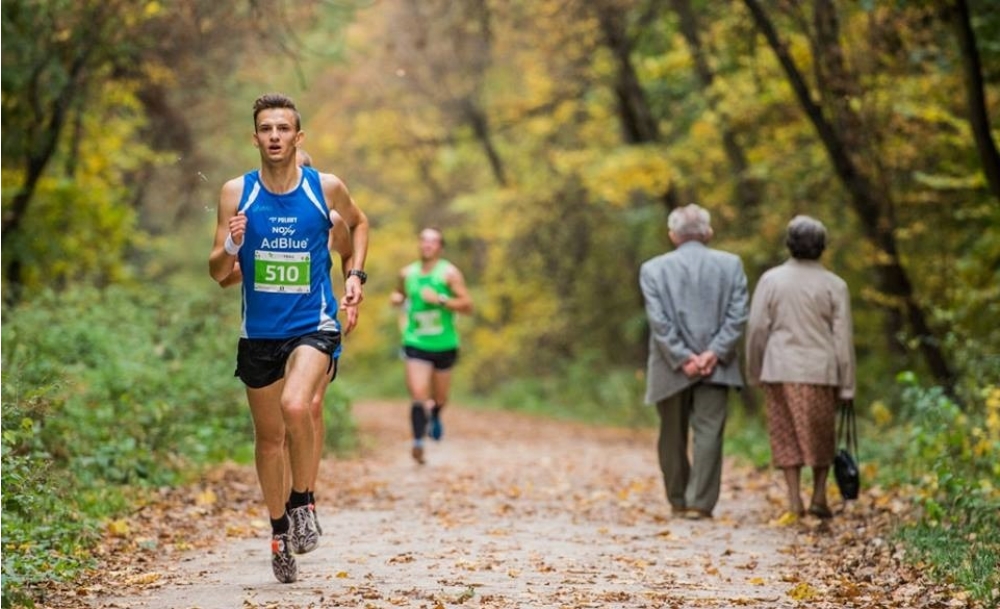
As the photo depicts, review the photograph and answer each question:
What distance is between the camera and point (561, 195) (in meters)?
27.2

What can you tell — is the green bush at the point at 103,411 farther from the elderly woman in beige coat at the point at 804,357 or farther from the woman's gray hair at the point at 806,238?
the woman's gray hair at the point at 806,238

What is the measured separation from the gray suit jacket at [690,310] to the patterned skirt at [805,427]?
0.48 m

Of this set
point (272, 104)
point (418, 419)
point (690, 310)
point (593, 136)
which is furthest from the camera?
point (593, 136)

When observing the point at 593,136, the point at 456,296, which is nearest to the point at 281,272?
the point at 456,296

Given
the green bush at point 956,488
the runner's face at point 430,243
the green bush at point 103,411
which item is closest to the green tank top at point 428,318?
the runner's face at point 430,243

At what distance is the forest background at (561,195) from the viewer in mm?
10883

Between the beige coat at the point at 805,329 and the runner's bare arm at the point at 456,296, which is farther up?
the runner's bare arm at the point at 456,296

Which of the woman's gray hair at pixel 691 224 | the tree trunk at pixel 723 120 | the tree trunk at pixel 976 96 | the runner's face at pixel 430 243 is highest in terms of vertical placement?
the tree trunk at pixel 723 120

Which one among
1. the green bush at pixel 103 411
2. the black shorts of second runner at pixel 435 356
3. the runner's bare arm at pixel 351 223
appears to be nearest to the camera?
the runner's bare arm at pixel 351 223

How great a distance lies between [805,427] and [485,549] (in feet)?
9.71

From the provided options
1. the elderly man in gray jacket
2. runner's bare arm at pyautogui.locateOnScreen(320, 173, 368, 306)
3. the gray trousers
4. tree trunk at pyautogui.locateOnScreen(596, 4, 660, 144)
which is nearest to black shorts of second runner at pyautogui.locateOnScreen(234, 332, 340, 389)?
runner's bare arm at pyautogui.locateOnScreen(320, 173, 368, 306)

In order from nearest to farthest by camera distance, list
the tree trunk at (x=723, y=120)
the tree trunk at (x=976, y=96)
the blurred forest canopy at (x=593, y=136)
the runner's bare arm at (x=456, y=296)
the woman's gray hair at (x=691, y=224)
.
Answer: the woman's gray hair at (x=691, y=224)
the tree trunk at (x=976, y=96)
the runner's bare arm at (x=456, y=296)
the blurred forest canopy at (x=593, y=136)
the tree trunk at (x=723, y=120)

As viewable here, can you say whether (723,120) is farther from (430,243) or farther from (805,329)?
(805,329)

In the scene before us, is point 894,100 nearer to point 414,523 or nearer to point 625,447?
point 625,447
